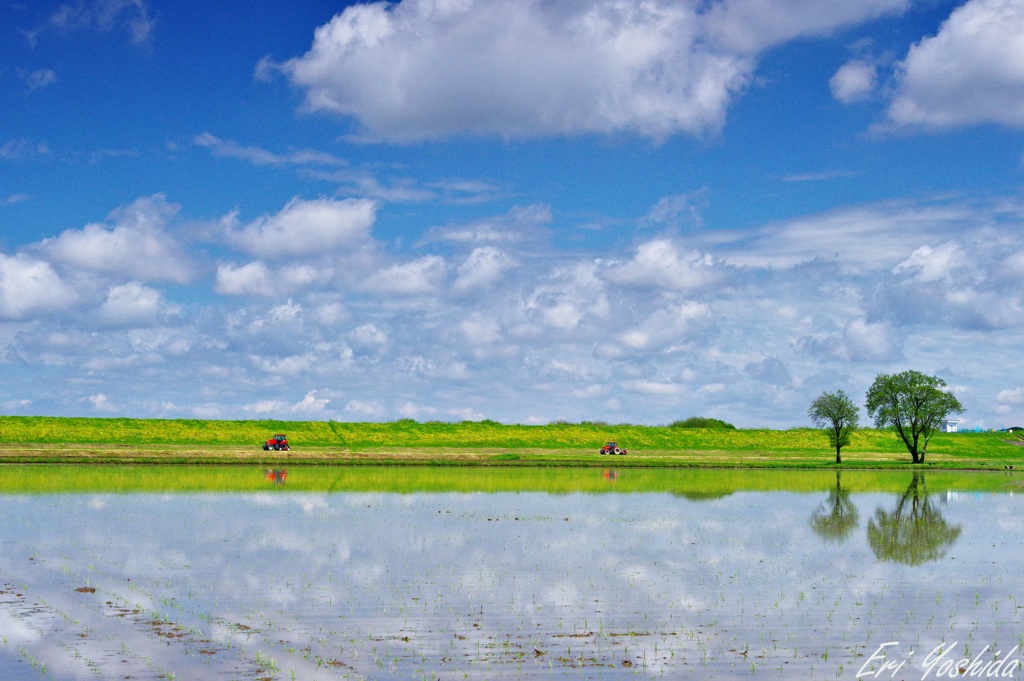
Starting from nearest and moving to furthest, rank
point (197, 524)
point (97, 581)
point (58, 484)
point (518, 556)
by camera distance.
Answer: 1. point (97, 581)
2. point (518, 556)
3. point (197, 524)
4. point (58, 484)

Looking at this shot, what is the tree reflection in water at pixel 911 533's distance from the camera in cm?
3347

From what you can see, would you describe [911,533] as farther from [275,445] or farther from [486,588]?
[275,445]

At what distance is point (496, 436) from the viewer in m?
136

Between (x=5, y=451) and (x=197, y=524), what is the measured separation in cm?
5955

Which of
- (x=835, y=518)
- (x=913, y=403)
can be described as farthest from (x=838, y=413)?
(x=835, y=518)

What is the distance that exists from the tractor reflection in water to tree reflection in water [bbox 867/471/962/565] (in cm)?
3675

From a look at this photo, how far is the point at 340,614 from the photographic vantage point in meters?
21.3

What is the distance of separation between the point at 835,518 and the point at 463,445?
82040mm

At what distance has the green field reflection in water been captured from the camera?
704 inches

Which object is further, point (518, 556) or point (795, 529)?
point (795, 529)

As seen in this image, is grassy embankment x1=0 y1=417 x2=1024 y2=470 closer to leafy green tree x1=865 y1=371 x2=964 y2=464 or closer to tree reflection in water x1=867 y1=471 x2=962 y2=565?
leafy green tree x1=865 y1=371 x2=964 y2=464

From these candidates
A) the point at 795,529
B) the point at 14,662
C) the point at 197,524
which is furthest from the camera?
the point at 795,529

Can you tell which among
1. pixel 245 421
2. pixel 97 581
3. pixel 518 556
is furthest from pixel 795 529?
pixel 245 421

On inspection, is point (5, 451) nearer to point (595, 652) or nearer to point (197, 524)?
point (197, 524)
